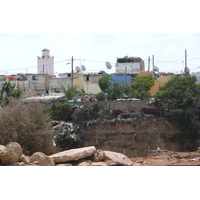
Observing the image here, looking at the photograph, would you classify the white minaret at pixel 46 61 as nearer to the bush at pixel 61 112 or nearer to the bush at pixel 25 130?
the bush at pixel 61 112

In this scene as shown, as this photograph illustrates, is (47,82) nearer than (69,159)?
No

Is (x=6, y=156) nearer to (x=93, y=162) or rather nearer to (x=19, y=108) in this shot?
(x=93, y=162)

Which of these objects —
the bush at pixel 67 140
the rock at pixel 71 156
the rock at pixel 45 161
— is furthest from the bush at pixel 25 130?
the bush at pixel 67 140

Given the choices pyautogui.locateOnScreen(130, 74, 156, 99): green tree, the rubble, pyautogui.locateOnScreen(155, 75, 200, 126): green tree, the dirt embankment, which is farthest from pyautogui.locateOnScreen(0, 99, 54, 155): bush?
pyautogui.locateOnScreen(130, 74, 156, 99): green tree

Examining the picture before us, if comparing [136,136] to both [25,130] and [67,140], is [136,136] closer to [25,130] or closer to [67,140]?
[67,140]

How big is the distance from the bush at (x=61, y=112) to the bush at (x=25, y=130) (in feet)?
45.2

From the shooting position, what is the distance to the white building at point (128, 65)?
5034 cm

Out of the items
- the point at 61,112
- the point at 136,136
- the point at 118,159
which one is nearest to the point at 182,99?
the point at 136,136

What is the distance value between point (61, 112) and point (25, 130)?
14.9 metres

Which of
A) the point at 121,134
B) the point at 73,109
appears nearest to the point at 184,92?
the point at 121,134

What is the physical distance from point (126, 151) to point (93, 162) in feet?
49.7

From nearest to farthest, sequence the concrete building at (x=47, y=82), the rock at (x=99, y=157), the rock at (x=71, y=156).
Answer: the rock at (x=71, y=156)
the rock at (x=99, y=157)
the concrete building at (x=47, y=82)

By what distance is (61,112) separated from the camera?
86.3 ft

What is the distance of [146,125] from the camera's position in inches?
953
